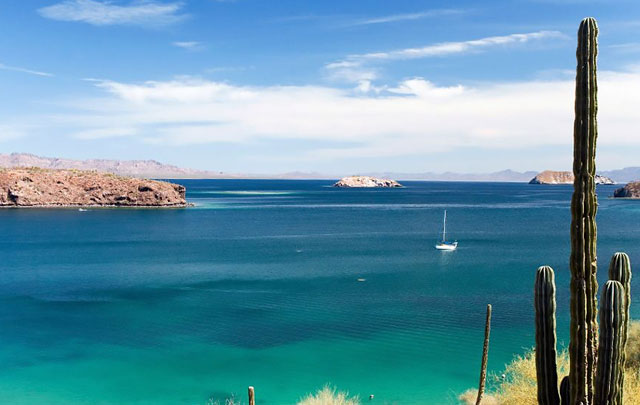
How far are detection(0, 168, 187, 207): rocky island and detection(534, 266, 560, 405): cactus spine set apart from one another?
4866 inches

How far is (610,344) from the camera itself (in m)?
11.8

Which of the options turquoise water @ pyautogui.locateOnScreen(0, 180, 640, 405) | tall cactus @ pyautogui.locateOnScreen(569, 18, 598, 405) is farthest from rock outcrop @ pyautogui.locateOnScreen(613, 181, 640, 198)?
tall cactus @ pyautogui.locateOnScreen(569, 18, 598, 405)

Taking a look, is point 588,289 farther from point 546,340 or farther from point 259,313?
point 259,313

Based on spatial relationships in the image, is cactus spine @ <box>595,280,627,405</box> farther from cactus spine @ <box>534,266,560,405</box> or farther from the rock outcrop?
the rock outcrop

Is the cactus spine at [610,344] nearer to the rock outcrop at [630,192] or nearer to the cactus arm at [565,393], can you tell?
the cactus arm at [565,393]

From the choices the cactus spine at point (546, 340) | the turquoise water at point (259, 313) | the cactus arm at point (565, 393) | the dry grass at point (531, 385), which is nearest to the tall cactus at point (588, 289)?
the cactus arm at point (565, 393)

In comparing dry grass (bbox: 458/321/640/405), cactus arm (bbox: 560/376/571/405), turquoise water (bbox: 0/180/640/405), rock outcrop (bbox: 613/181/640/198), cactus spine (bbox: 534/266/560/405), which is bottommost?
turquoise water (bbox: 0/180/640/405)

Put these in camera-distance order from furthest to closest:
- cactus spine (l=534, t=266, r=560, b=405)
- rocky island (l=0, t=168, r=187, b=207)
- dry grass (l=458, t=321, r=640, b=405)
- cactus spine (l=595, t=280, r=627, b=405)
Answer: rocky island (l=0, t=168, r=187, b=207), dry grass (l=458, t=321, r=640, b=405), cactus spine (l=534, t=266, r=560, b=405), cactus spine (l=595, t=280, r=627, b=405)

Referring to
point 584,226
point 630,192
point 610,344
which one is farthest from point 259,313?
point 630,192

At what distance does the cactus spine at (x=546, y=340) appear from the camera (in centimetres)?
1267

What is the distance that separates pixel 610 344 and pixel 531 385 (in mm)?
8500

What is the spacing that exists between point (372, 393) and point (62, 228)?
76.4 meters

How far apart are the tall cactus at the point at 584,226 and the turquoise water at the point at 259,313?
1269 cm

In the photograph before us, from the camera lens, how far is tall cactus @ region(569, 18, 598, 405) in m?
11.3
